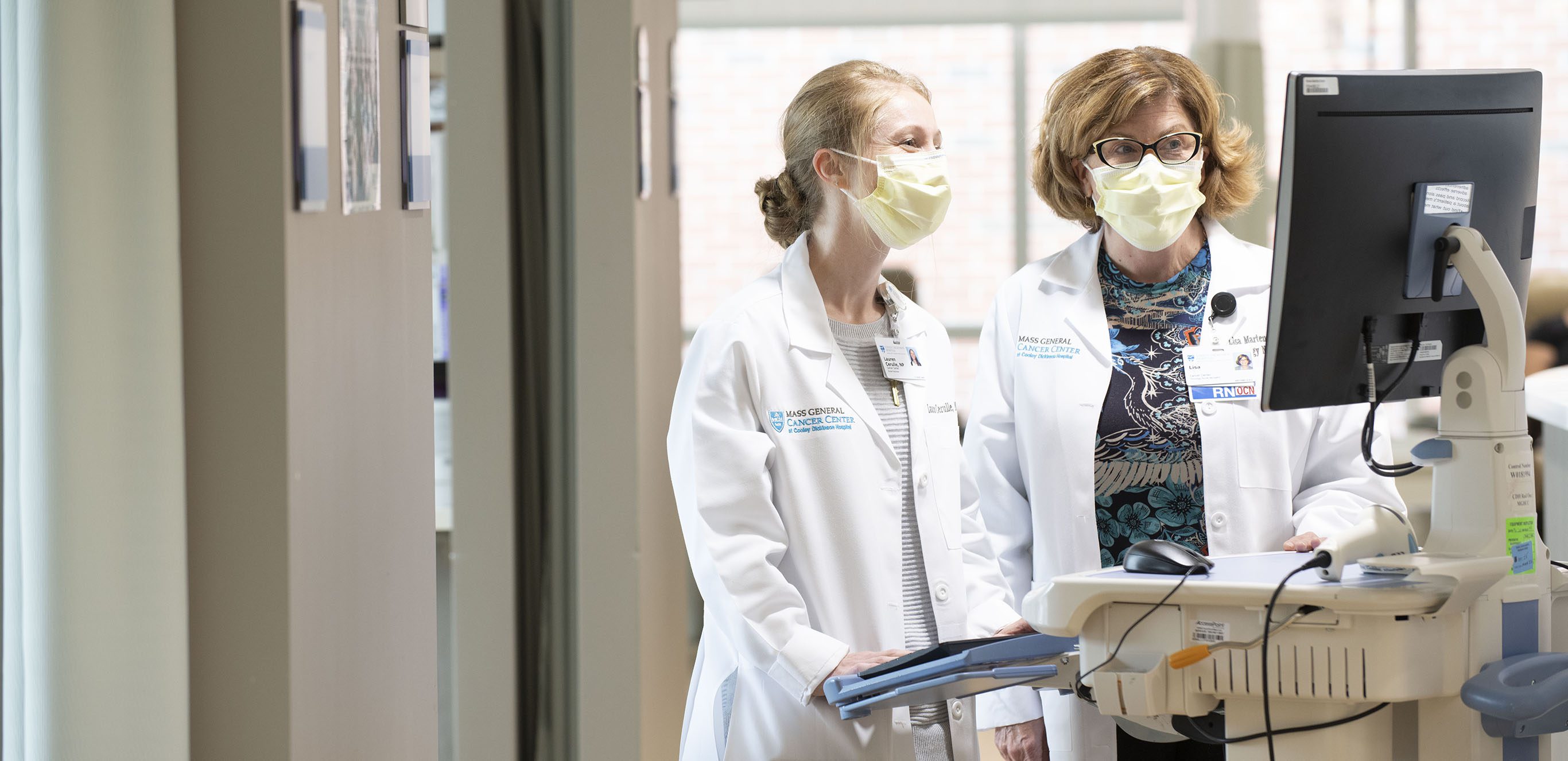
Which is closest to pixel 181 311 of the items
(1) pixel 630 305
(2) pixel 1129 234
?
(1) pixel 630 305

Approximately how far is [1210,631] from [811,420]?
61 cm

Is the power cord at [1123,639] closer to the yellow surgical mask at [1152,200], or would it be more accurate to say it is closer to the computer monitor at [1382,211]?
the computer monitor at [1382,211]

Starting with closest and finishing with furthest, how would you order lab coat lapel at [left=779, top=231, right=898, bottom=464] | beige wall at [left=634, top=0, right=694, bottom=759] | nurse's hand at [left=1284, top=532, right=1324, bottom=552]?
1. nurse's hand at [left=1284, top=532, right=1324, bottom=552]
2. lab coat lapel at [left=779, top=231, right=898, bottom=464]
3. beige wall at [left=634, top=0, right=694, bottom=759]

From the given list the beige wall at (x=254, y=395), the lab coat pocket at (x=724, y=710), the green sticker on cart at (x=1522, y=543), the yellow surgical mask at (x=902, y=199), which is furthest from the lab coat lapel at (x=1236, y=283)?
the beige wall at (x=254, y=395)

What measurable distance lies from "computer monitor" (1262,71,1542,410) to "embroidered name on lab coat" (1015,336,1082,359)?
530 millimetres

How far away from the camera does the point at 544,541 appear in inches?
100

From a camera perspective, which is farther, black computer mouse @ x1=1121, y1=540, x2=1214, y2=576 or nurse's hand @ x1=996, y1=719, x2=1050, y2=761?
nurse's hand @ x1=996, y1=719, x2=1050, y2=761

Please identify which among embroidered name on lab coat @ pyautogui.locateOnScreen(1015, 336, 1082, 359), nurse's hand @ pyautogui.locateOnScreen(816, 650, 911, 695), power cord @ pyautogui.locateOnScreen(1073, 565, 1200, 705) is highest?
embroidered name on lab coat @ pyautogui.locateOnScreen(1015, 336, 1082, 359)

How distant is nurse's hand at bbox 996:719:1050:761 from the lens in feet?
6.07

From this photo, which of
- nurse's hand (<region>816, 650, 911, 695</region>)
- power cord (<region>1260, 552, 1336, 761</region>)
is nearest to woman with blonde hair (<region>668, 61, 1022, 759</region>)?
nurse's hand (<region>816, 650, 911, 695</region>)

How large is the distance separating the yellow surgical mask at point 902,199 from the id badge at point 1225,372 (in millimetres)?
424

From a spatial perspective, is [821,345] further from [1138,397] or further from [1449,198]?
[1449,198]

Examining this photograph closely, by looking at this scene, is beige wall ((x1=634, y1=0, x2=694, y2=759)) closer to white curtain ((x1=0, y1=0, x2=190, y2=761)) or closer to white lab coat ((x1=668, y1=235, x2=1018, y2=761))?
white lab coat ((x1=668, y1=235, x2=1018, y2=761))

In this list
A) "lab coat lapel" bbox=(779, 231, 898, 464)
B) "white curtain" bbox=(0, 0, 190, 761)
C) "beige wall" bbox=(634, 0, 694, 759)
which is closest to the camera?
"white curtain" bbox=(0, 0, 190, 761)
